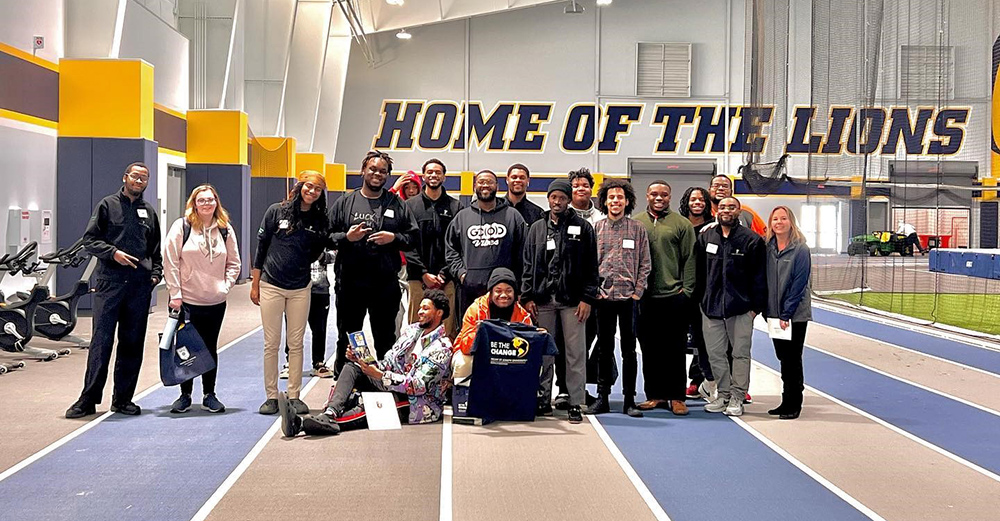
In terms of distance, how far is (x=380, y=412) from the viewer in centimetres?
695

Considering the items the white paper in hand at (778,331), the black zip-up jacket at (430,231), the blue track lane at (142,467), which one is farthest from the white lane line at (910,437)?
the blue track lane at (142,467)

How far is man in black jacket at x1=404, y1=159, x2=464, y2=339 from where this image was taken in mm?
8086

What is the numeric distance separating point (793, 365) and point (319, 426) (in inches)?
135

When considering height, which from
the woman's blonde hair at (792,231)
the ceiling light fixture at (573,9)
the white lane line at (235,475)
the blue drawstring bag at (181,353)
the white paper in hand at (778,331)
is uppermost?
the ceiling light fixture at (573,9)

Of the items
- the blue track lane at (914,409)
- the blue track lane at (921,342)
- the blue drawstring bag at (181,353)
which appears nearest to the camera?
the blue track lane at (914,409)

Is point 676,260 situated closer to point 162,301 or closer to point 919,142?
point 919,142

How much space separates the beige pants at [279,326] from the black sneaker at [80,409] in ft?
3.99

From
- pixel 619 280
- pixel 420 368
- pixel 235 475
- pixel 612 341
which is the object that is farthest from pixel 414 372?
pixel 235 475

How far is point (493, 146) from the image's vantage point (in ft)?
108

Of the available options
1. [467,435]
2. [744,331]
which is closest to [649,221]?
[744,331]

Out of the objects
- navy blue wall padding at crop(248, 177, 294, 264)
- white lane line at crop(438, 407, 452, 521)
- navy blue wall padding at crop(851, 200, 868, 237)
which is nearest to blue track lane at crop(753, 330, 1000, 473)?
white lane line at crop(438, 407, 452, 521)

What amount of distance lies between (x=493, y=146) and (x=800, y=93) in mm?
9573

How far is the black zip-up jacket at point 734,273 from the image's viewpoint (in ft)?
24.5

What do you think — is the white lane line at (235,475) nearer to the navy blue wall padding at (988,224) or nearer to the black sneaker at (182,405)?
the black sneaker at (182,405)
